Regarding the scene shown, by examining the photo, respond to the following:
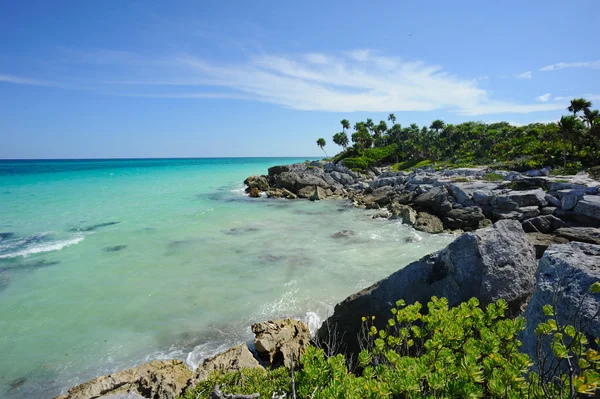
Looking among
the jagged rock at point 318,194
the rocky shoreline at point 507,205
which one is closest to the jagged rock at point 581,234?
the rocky shoreline at point 507,205

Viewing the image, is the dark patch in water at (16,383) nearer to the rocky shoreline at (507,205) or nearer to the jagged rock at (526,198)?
the rocky shoreline at (507,205)

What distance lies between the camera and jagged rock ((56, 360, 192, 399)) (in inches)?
246

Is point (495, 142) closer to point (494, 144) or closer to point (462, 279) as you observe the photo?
point (494, 144)

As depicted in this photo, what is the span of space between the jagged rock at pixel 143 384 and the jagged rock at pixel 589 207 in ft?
74.4

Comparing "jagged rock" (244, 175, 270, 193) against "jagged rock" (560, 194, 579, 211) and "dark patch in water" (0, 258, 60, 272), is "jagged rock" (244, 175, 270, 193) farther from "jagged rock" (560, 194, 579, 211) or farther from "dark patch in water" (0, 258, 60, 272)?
"jagged rock" (560, 194, 579, 211)

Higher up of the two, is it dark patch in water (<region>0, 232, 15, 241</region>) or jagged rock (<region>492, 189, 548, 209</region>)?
jagged rock (<region>492, 189, 548, 209</region>)

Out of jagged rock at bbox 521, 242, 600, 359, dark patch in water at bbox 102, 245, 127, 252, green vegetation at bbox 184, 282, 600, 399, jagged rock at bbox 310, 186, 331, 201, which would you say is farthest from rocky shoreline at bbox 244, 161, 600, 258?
dark patch in water at bbox 102, 245, 127, 252

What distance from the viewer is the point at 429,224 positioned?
21.5m

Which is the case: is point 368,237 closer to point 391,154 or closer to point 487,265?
point 487,265

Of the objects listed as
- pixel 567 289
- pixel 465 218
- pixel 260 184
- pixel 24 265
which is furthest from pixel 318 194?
pixel 567 289

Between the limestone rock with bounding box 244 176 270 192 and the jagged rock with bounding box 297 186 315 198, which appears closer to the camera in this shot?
the jagged rock with bounding box 297 186 315 198

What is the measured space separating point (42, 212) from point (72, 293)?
22.5 metres

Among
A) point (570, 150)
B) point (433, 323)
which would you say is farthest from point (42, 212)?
point (570, 150)

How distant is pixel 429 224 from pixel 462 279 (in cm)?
1565
